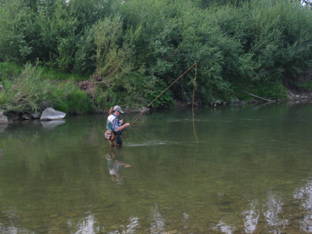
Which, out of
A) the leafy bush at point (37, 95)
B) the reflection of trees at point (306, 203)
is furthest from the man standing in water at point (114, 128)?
the leafy bush at point (37, 95)

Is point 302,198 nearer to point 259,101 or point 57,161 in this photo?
point 57,161

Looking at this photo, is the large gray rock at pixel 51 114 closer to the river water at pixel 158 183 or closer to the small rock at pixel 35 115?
the small rock at pixel 35 115

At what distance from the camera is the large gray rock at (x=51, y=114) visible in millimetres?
19987

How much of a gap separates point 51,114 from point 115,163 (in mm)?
10838

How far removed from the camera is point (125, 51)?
928 inches

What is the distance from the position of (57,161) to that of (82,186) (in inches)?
102

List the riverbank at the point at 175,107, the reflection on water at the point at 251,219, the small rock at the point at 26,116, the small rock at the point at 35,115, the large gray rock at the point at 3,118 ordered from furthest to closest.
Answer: the small rock at the point at 35,115, the small rock at the point at 26,116, the riverbank at the point at 175,107, the large gray rock at the point at 3,118, the reflection on water at the point at 251,219

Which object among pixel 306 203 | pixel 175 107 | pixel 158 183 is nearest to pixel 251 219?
pixel 306 203

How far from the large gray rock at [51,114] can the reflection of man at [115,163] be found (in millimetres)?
8904

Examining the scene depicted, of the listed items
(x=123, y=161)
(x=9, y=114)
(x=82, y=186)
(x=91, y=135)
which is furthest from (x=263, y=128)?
(x=9, y=114)

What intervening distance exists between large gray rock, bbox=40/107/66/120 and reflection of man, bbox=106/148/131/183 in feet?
29.2

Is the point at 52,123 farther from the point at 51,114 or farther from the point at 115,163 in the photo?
the point at 115,163

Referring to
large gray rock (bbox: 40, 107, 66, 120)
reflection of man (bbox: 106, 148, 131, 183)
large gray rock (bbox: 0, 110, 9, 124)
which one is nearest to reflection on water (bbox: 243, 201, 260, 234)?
reflection of man (bbox: 106, 148, 131, 183)

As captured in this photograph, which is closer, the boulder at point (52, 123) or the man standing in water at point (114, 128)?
the man standing in water at point (114, 128)
